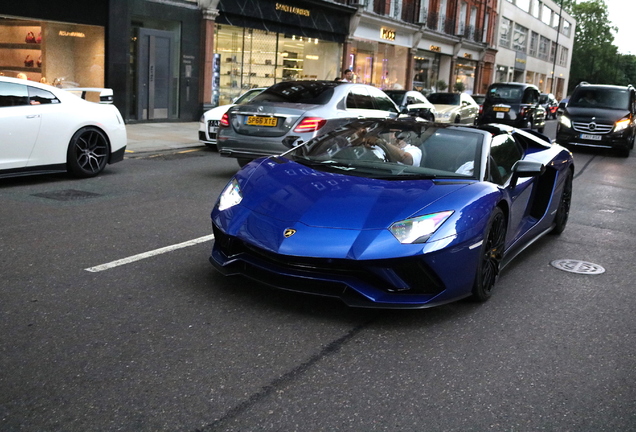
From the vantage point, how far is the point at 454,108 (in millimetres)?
22812

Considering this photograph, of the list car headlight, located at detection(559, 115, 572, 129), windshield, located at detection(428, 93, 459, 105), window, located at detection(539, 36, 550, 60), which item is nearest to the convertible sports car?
car headlight, located at detection(559, 115, 572, 129)

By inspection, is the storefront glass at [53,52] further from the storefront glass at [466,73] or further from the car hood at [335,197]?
the storefront glass at [466,73]

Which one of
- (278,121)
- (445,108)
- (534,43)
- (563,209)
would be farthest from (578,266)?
(534,43)

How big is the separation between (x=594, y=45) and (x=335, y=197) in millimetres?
123734

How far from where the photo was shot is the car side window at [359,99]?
36.6 feet

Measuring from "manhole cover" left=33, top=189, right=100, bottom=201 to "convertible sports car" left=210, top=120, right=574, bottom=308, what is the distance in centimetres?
363

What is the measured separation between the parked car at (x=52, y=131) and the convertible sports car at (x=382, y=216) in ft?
15.2

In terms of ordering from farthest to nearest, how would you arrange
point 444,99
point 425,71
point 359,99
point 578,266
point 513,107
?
point 425,71 → point 444,99 → point 513,107 → point 359,99 → point 578,266

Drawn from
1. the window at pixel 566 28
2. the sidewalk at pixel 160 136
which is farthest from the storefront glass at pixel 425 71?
the window at pixel 566 28

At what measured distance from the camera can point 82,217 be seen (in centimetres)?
695

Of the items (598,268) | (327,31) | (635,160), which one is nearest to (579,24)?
(327,31)

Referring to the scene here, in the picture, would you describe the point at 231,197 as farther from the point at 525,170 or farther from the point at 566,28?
the point at 566,28

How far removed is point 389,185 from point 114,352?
7.01 ft

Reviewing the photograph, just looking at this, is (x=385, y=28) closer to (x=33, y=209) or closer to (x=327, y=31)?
(x=327, y=31)
